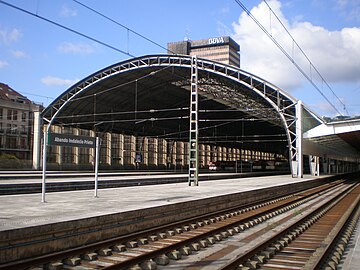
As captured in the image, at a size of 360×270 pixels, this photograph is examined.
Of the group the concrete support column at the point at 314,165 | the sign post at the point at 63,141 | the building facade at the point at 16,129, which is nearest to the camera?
the sign post at the point at 63,141

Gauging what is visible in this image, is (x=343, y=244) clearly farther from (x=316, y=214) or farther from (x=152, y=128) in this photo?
(x=152, y=128)

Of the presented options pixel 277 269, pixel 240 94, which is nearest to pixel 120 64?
pixel 240 94

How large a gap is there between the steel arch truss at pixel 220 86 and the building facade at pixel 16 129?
611 inches

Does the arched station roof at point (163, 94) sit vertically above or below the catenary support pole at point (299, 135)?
above

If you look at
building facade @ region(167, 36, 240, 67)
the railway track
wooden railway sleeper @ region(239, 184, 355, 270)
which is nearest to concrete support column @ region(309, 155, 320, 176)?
the railway track

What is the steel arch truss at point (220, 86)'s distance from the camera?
144 feet

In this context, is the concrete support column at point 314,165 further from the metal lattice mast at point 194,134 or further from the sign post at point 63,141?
the sign post at point 63,141

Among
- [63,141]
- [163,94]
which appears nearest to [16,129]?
[163,94]

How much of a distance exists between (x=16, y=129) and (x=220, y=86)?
3644 cm

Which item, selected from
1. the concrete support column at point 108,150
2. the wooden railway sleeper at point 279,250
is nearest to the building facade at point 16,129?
the concrete support column at point 108,150

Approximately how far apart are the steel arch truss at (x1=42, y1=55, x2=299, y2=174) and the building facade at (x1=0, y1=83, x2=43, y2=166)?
50.9ft

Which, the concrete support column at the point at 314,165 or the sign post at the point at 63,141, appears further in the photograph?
the concrete support column at the point at 314,165

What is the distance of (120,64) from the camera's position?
4591cm

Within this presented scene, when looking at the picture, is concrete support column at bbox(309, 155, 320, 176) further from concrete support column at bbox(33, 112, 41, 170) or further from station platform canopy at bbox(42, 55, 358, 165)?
concrete support column at bbox(33, 112, 41, 170)
